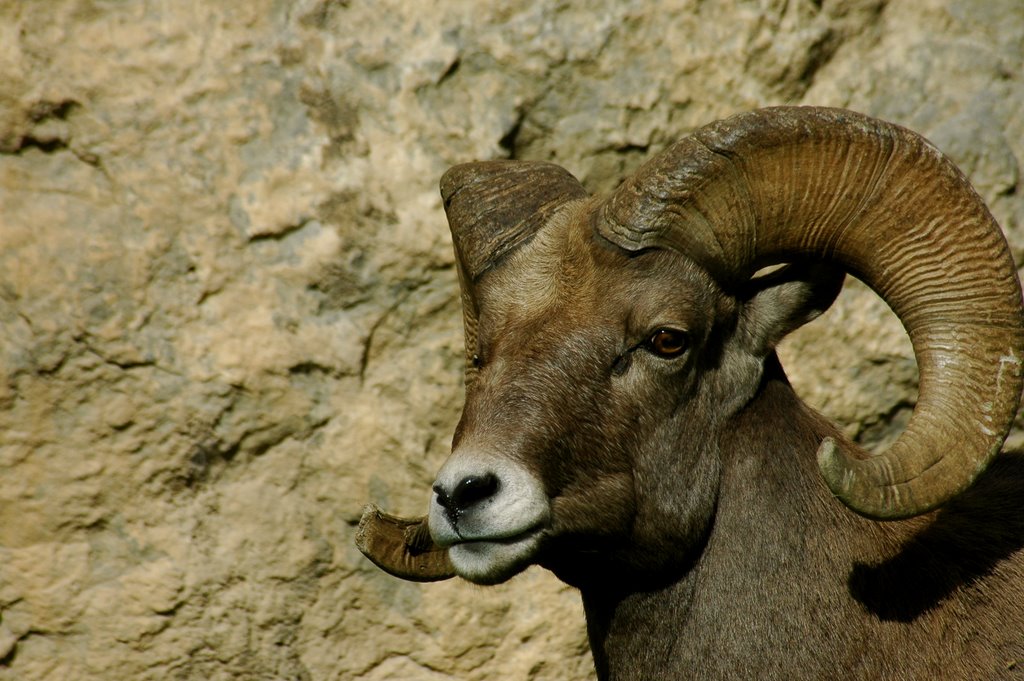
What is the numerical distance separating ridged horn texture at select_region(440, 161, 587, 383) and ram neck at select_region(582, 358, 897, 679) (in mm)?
1211

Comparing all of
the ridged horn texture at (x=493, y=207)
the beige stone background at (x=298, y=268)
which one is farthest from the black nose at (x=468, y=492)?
the beige stone background at (x=298, y=268)

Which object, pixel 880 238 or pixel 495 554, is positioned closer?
pixel 495 554

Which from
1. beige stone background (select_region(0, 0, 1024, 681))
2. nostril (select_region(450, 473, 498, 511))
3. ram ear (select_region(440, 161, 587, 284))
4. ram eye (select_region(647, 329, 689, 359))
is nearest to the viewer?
nostril (select_region(450, 473, 498, 511))

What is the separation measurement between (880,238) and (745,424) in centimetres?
90

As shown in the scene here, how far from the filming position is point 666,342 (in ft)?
14.7

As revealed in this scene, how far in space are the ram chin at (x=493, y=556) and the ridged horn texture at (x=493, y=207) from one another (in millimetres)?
1182

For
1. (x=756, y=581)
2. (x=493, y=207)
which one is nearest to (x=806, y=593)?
(x=756, y=581)

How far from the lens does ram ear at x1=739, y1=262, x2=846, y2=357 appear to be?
15.5ft

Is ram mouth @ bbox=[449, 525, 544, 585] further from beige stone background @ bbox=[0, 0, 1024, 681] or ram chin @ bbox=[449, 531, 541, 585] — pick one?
beige stone background @ bbox=[0, 0, 1024, 681]

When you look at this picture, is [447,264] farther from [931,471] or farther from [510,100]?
[931,471]

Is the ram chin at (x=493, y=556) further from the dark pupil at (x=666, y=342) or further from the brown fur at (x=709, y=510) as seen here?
the dark pupil at (x=666, y=342)

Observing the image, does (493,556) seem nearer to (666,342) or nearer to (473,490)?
(473,490)

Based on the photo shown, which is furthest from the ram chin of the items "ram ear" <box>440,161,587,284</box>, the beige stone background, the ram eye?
the beige stone background

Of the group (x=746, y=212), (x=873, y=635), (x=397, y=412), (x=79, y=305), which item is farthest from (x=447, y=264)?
(x=873, y=635)
